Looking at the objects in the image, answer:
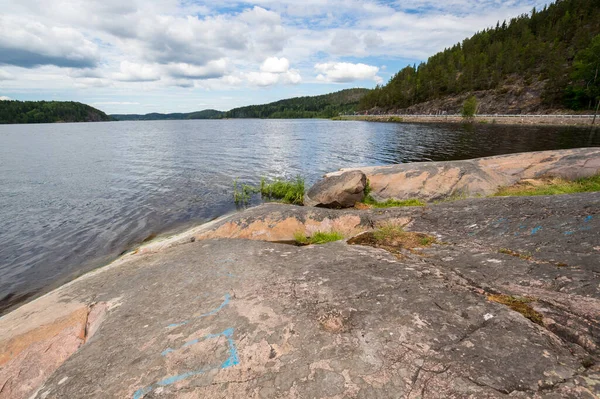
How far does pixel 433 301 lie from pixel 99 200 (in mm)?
23138

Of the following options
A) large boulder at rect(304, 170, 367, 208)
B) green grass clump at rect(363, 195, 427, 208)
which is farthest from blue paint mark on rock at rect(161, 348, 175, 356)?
large boulder at rect(304, 170, 367, 208)

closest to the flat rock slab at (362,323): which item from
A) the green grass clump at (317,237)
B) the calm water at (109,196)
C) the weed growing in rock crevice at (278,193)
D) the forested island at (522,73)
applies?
the green grass clump at (317,237)

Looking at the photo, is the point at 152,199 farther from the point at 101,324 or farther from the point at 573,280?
the point at 573,280

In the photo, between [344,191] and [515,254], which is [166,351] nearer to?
[515,254]

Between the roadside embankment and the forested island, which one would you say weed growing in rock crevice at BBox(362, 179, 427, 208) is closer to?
the roadside embankment

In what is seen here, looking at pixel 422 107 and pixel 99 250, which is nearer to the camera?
pixel 99 250

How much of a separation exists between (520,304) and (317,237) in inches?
248

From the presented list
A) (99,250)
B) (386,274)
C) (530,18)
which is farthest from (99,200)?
(530,18)

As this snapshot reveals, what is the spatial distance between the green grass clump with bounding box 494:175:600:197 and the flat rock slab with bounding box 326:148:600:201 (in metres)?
0.52

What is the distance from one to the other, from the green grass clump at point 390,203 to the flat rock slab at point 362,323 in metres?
7.78

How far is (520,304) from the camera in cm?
399

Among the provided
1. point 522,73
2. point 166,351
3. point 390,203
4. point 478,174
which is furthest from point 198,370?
point 522,73

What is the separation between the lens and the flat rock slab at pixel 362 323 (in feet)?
9.87

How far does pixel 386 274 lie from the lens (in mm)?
5289
